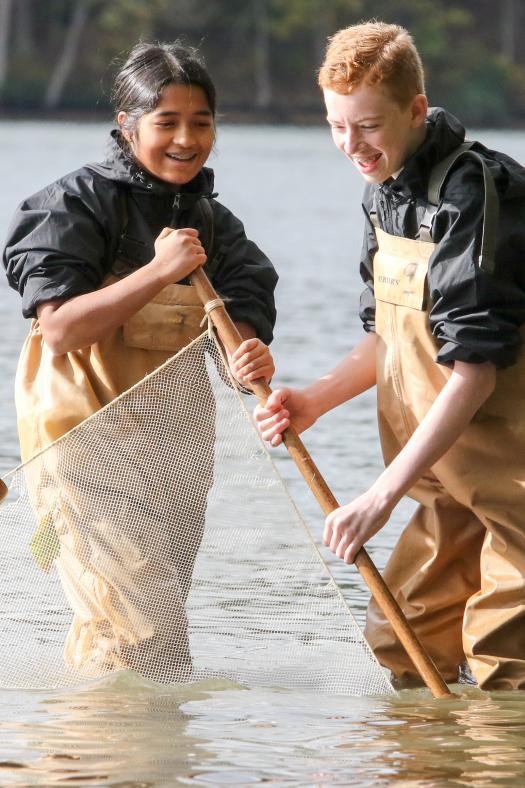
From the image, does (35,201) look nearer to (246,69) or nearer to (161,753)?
(161,753)

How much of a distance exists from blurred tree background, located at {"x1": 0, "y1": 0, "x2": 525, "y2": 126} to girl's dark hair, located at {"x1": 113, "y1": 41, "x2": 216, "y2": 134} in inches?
2124

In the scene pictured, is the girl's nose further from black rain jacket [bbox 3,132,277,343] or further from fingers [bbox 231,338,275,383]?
fingers [bbox 231,338,275,383]

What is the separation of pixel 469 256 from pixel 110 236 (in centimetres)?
88

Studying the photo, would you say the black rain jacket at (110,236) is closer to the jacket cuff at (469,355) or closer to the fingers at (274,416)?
the fingers at (274,416)

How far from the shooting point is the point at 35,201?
390 cm

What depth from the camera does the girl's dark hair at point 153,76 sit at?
3.88m

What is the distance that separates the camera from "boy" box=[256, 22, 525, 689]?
357cm

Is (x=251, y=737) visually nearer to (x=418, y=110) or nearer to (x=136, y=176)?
(x=136, y=176)

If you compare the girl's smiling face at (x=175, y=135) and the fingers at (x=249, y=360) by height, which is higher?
the girl's smiling face at (x=175, y=135)

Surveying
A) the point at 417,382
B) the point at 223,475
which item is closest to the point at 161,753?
the point at 223,475

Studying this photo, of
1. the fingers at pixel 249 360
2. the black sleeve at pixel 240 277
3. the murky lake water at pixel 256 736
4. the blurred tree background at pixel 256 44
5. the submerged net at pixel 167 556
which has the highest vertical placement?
the black sleeve at pixel 240 277

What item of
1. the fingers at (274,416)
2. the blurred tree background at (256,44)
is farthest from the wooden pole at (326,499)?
the blurred tree background at (256,44)

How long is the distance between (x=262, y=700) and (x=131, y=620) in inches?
15.9

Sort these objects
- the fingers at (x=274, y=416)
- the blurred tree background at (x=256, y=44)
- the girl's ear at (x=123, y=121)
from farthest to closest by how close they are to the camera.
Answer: the blurred tree background at (x=256, y=44) → the girl's ear at (x=123, y=121) → the fingers at (x=274, y=416)
